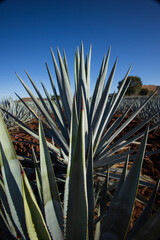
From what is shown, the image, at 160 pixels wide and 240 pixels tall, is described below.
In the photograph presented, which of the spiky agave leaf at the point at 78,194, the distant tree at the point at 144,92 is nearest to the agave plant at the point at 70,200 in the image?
the spiky agave leaf at the point at 78,194

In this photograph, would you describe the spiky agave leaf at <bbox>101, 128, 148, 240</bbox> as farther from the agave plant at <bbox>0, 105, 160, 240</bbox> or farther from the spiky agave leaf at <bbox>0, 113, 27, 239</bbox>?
the spiky agave leaf at <bbox>0, 113, 27, 239</bbox>

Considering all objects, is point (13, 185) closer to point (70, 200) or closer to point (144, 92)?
point (70, 200)

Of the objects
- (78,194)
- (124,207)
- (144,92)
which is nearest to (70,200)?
(78,194)

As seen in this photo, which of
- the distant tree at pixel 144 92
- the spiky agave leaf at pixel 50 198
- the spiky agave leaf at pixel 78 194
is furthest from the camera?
the distant tree at pixel 144 92

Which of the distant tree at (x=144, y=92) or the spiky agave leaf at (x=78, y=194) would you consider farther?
the distant tree at (x=144, y=92)

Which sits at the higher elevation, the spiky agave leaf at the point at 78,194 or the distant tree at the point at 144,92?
the distant tree at the point at 144,92

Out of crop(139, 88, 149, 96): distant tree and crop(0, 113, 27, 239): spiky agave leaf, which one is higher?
crop(139, 88, 149, 96): distant tree

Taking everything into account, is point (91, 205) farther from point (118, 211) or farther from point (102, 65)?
point (102, 65)

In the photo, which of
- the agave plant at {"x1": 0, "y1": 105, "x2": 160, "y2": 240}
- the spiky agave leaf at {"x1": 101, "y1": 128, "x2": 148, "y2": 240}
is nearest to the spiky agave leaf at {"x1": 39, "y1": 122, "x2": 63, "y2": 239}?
the agave plant at {"x1": 0, "y1": 105, "x2": 160, "y2": 240}

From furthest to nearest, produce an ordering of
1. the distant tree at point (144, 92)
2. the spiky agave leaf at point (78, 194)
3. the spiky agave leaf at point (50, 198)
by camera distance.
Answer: the distant tree at point (144, 92)
the spiky agave leaf at point (50, 198)
the spiky agave leaf at point (78, 194)

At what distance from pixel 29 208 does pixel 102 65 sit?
3.97 ft

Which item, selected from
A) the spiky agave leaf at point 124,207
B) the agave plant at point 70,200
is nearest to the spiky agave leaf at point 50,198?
the agave plant at point 70,200

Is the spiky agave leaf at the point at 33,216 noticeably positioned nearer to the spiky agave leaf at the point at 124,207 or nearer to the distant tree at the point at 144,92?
the spiky agave leaf at the point at 124,207

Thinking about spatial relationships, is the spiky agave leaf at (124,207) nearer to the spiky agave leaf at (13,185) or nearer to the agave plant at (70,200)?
the agave plant at (70,200)
